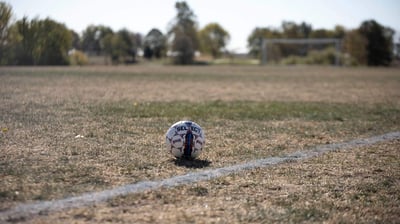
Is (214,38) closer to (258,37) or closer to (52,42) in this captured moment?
(258,37)

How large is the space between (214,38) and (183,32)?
29874 mm

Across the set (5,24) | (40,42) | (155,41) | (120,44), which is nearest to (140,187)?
(40,42)

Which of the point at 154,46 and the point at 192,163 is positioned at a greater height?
the point at 154,46

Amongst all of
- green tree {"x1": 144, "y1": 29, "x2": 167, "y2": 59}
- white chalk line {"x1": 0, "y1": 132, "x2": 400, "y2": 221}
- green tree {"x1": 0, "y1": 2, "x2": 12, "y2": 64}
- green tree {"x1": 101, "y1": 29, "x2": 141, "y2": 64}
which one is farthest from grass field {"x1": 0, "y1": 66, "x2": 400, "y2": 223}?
green tree {"x1": 101, "y1": 29, "x2": 141, "y2": 64}

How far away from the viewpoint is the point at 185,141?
6434 mm

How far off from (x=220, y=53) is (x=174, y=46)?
35802 millimetres

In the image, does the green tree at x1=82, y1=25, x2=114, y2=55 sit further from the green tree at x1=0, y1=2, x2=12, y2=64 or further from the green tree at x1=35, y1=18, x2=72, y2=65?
the green tree at x1=0, y1=2, x2=12, y2=64

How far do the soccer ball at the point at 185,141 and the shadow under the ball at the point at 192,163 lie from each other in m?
0.07

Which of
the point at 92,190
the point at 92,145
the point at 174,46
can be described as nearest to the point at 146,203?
the point at 92,190

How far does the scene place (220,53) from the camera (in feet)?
352

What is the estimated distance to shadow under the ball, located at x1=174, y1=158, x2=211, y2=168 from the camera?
20.8 ft

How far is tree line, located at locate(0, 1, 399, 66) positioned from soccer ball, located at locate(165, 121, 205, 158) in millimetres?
27243

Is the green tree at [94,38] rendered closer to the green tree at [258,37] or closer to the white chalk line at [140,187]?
the green tree at [258,37]

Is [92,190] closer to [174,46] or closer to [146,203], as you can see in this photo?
[146,203]
